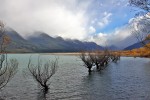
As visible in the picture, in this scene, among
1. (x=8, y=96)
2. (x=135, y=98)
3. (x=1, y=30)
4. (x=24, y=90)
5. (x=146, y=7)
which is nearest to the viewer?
(x=146, y=7)

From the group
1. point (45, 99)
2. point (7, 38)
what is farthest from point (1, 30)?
point (45, 99)

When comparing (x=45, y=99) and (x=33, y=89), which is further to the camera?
(x=33, y=89)

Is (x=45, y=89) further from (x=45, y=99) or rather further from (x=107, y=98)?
(x=107, y=98)

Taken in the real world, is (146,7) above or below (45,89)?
Result: above

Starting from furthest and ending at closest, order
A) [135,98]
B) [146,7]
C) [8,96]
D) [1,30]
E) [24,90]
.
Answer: [24,90], [8,96], [135,98], [1,30], [146,7]

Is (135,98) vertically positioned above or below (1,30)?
below

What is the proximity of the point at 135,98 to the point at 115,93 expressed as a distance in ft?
15.2

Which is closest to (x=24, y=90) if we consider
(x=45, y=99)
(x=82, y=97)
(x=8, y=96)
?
(x=8, y=96)

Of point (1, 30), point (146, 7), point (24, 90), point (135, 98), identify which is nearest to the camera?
point (146, 7)

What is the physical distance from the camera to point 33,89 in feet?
135

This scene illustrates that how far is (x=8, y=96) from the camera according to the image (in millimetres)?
35812

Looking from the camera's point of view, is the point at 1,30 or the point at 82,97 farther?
the point at 82,97

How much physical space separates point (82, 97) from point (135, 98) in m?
7.31

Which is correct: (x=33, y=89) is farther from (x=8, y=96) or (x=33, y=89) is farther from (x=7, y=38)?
(x=7, y=38)
